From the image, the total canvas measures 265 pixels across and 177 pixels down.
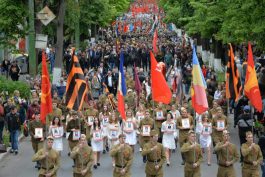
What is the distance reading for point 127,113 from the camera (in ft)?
76.9

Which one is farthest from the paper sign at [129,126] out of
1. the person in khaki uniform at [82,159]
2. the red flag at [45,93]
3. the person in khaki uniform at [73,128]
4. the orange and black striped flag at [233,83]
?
the person in khaki uniform at [82,159]

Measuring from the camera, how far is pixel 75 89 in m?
21.3

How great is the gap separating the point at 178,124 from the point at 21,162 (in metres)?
4.61

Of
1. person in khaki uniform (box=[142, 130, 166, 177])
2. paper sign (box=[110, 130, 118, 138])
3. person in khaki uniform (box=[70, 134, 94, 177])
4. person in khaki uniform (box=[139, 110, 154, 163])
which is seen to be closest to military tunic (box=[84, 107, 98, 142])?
paper sign (box=[110, 130, 118, 138])

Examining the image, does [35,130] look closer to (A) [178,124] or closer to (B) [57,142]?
(B) [57,142]

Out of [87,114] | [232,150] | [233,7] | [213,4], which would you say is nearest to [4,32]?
[213,4]

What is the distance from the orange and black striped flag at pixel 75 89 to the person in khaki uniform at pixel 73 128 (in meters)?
1.14

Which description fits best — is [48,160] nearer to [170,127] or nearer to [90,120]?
[170,127]

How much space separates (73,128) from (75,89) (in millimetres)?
1676

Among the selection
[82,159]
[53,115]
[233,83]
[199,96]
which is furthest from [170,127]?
[82,159]

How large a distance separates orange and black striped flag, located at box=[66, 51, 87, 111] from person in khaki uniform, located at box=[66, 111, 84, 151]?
44.8 inches

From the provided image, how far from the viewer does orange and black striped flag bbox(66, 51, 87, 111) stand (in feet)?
69.7

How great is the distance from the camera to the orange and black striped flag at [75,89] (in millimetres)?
21234

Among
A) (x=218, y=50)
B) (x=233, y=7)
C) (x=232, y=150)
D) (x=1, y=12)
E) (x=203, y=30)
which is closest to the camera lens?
(x=232, y=150)
